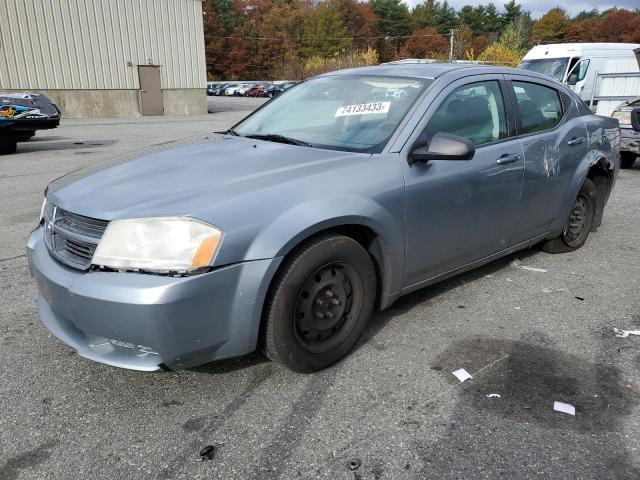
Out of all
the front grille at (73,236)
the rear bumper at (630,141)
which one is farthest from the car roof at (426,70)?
the rear bumper at (630,141)

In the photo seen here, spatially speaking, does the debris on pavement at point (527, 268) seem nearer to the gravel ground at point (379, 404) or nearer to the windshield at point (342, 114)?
the gravel ground at point (379, 404)

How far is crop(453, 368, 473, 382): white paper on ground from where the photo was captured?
283cm

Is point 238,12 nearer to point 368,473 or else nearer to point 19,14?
point 19,14

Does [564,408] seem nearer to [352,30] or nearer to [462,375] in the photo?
[462,375]

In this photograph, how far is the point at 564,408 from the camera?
101 inches

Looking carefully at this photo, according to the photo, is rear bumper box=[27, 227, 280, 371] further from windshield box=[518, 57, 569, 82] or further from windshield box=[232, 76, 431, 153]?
windshield box=[518, 57, 569, 82]

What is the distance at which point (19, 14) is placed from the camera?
21125 mm

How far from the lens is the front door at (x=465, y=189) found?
3.13 meters

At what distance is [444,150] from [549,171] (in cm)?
151

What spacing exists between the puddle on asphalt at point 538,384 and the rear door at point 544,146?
3.74 ft

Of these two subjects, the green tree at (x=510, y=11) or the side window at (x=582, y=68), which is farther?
the green tree at (x=510, y=11)

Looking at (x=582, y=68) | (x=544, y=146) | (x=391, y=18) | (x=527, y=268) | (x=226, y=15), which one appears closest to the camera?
(x=544, y=146)

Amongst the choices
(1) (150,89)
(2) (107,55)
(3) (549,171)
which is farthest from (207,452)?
(1) (150,89)

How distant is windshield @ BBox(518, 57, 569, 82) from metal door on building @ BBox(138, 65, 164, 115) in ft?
55.8
